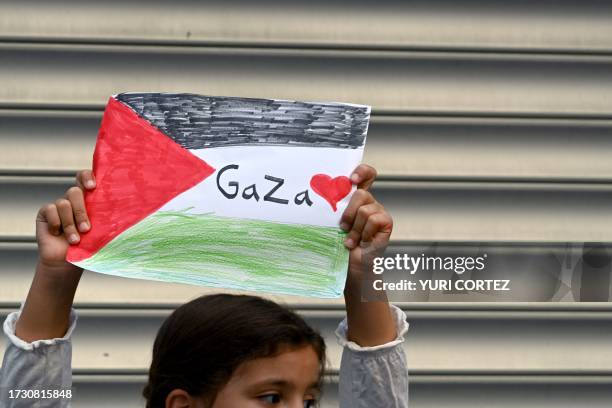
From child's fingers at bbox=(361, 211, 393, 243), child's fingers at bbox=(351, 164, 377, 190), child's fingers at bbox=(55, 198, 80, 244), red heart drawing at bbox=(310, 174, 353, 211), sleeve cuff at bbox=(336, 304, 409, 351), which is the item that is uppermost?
child's fingers at bbox=(351, 164, 377, 190)

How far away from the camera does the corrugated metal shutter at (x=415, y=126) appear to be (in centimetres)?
346

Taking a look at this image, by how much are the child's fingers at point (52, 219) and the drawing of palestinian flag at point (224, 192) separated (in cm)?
6

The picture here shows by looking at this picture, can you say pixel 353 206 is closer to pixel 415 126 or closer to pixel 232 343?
pixel 232 343

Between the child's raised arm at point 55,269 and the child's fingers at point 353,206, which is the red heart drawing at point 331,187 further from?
the child's raised arm at point 55,269

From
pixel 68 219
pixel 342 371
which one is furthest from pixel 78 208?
pixel 342 371

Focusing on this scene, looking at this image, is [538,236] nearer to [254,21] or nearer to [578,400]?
[578,400]

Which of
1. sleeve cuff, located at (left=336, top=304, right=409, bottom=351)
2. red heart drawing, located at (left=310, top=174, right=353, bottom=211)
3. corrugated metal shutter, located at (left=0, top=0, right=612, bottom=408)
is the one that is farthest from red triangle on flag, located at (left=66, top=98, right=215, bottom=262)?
corrugated metal shutter, located at (left=0, top=0, right=612, bottom=408)

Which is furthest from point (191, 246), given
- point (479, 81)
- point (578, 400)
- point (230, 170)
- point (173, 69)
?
point (578, 400)

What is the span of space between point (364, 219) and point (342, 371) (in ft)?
1.33

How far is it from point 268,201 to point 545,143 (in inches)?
66.0

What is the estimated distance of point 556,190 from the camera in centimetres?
361

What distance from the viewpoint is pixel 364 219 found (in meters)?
2.13

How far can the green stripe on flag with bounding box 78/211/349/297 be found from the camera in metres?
2.11

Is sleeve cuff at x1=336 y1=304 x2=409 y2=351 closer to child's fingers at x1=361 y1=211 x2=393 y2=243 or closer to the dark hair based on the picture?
the dark hair
